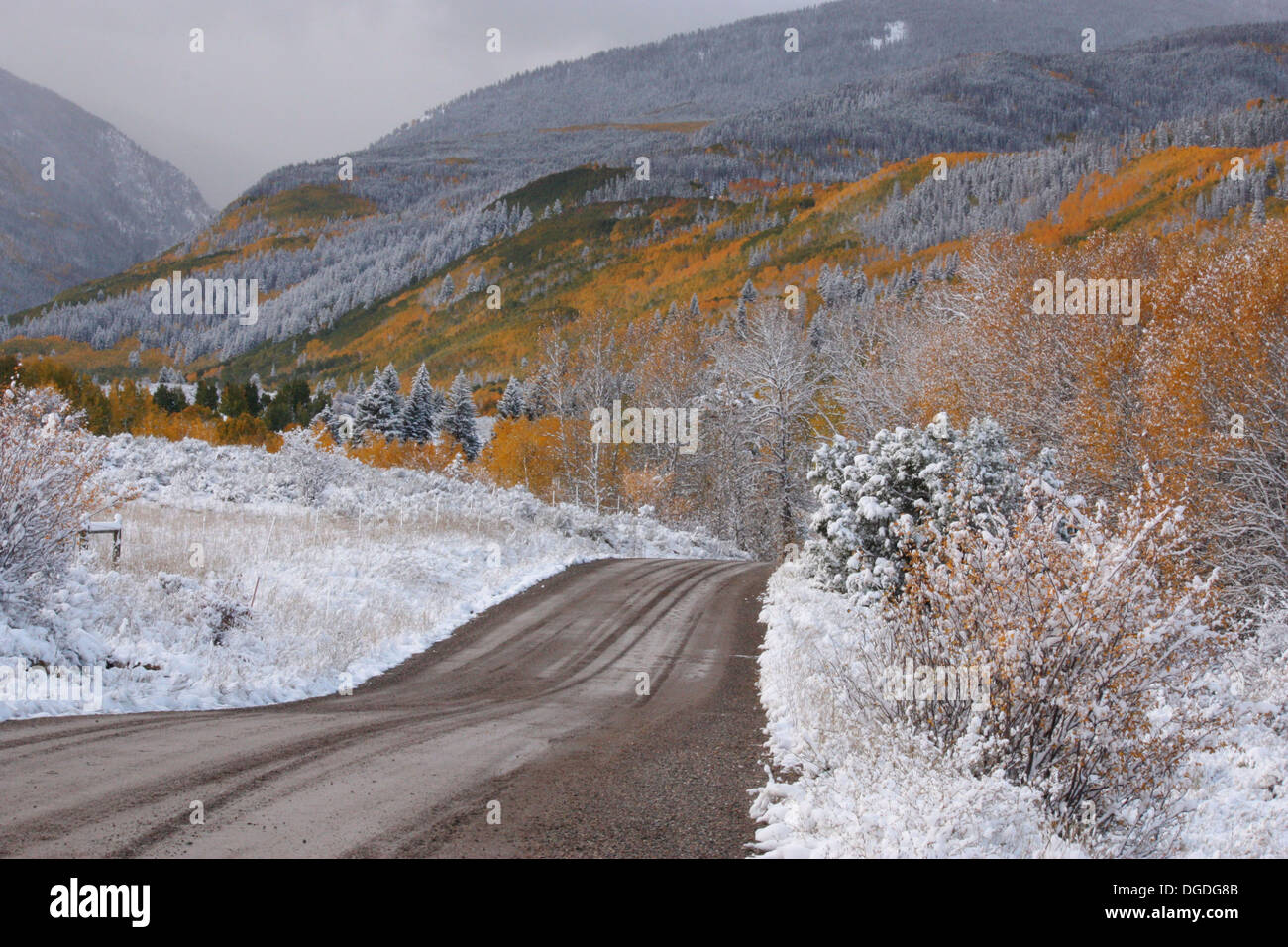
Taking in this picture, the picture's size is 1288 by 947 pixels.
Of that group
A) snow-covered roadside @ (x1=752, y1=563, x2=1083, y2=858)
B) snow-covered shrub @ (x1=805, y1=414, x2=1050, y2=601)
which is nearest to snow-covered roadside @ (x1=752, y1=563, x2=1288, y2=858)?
snow-covered roadside @ (x1=752, y1=563, x2=1083, y2=858)

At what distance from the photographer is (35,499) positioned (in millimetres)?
9109

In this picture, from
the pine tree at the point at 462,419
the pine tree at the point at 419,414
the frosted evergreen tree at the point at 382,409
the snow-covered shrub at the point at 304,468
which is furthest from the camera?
the pine tree at the point at 462,419

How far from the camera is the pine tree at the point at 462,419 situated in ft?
230

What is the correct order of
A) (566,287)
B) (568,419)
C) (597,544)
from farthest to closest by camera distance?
(566,287) < (568,419) < (597,544)

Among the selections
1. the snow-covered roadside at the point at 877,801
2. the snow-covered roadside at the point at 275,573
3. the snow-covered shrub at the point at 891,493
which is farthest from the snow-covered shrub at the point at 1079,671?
the snow-covered roadside at the point at 275,573

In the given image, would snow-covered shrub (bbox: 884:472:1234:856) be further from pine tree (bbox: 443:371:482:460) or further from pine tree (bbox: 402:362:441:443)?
pine tree (bbox: 443:371:482:460)

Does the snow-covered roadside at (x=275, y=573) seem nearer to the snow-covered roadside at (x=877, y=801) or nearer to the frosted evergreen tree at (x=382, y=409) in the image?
the snow-covered roadside at (x=877, y=801)

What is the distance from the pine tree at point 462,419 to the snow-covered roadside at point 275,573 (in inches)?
1534

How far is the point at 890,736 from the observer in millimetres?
5973

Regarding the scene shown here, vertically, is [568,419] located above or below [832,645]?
above

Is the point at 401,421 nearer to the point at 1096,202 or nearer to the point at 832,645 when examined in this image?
the point at 832,645

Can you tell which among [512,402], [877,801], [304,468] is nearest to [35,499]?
[877,801]
